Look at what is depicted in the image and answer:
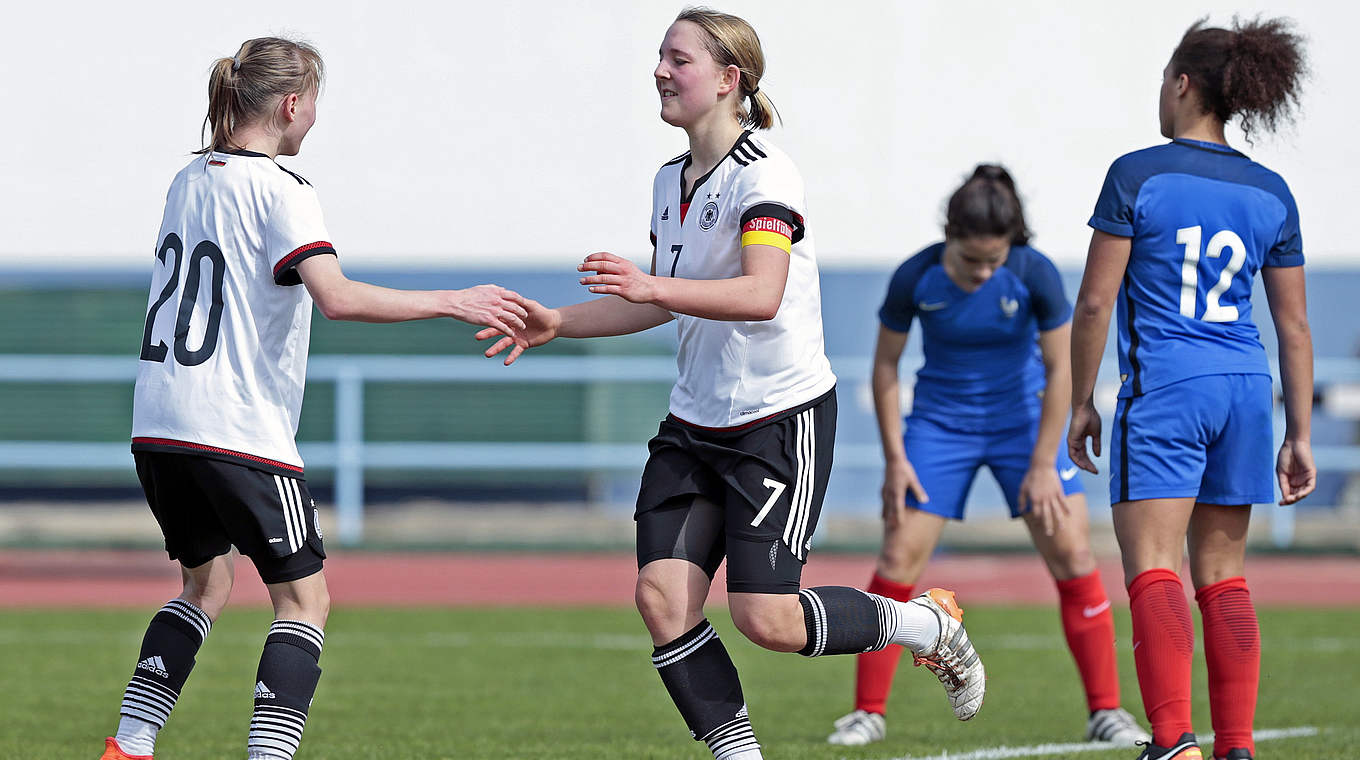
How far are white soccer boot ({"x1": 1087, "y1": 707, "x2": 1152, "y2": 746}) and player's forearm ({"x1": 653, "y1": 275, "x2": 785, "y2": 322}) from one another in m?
2.56

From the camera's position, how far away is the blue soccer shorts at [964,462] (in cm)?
610

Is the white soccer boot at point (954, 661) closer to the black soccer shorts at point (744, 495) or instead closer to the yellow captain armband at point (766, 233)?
the black soccer shorts at point (744, 495)

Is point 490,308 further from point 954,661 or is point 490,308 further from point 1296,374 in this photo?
point 1296,374

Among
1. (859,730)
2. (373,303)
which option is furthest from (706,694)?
(859,730)

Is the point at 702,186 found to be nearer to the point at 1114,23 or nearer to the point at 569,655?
the point at 569,655

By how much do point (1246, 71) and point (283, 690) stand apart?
2.89 m

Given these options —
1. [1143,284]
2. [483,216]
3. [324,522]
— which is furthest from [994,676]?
[483,216]

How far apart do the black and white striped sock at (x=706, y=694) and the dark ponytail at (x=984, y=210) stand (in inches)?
85.8

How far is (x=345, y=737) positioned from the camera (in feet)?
19.5

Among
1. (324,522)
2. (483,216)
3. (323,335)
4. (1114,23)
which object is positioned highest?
(1114,23)

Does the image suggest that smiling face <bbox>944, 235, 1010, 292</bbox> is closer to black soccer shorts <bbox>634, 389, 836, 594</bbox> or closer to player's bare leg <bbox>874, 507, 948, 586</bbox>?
player's bare leg <bbox>874, 507, 948, 586</bbox>

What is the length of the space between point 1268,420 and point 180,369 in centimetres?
278

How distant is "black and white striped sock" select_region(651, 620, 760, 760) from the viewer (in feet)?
14.0

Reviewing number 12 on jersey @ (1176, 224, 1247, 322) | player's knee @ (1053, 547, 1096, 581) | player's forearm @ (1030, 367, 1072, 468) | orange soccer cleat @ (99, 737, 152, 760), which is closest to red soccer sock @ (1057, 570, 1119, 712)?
player's knee @ (1053, 547, 1096, 581)
